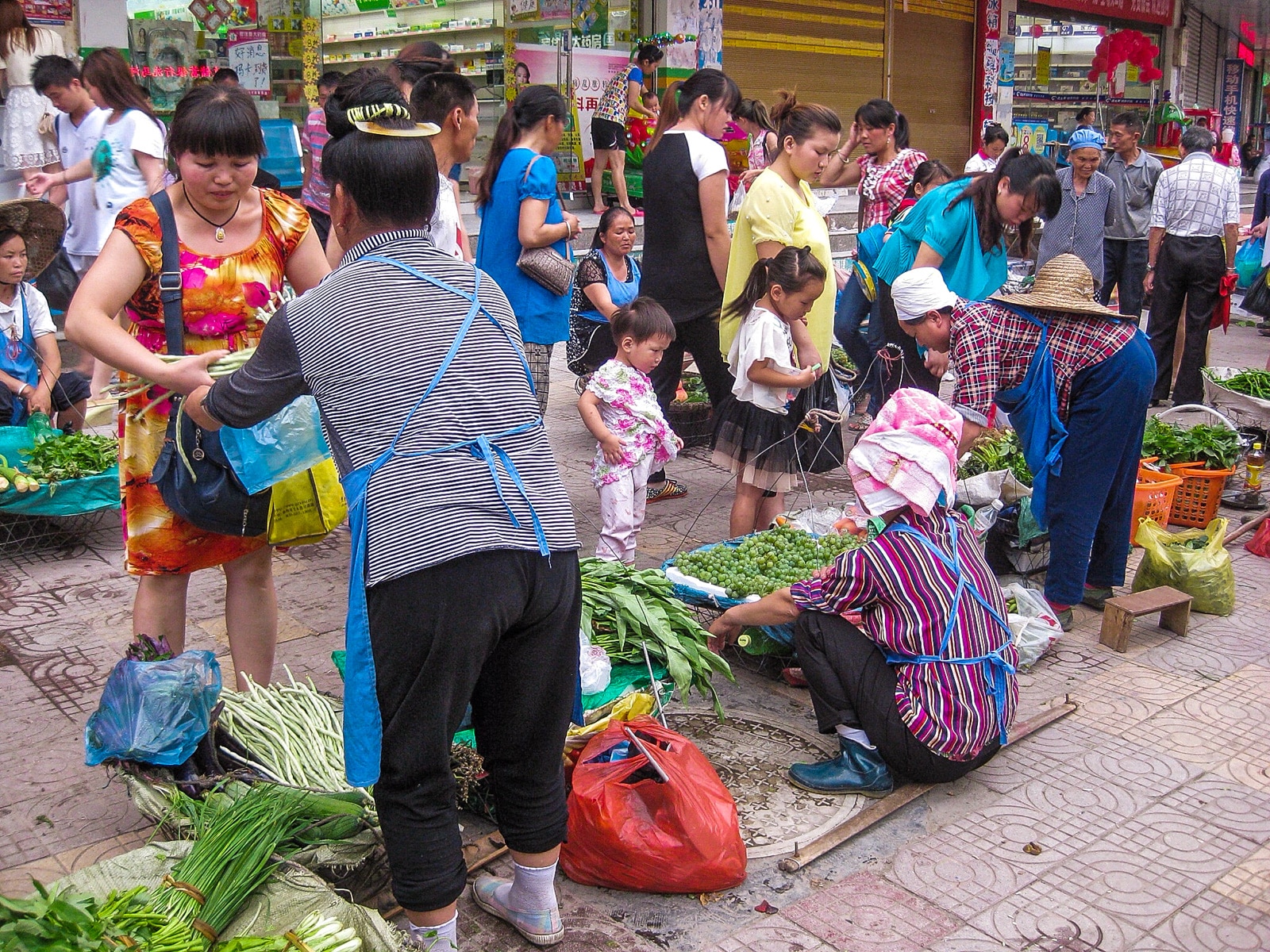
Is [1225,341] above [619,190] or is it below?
below

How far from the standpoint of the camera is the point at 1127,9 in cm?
2031

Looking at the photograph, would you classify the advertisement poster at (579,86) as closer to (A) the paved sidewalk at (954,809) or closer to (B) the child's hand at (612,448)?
(B) the child's hand at (612,448)

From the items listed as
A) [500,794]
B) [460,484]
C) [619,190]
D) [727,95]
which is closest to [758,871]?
[500,794]

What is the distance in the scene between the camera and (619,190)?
12.1m

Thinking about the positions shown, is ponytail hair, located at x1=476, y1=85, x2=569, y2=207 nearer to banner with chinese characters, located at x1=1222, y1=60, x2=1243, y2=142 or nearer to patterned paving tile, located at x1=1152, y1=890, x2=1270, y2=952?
patterned paving tile, located at x1=1152, y1=890, x2=1270, y2=952

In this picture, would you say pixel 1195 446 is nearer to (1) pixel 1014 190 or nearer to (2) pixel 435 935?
(1) pixel 1014 190

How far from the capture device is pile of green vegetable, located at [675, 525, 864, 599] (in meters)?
4.22

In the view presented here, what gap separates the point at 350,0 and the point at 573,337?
755 centimetres

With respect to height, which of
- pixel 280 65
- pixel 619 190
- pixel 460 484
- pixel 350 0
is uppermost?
pixel 350 0

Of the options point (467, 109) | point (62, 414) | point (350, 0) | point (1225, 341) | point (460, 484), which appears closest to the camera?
point (460, 484)

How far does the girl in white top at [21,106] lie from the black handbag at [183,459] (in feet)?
18.9

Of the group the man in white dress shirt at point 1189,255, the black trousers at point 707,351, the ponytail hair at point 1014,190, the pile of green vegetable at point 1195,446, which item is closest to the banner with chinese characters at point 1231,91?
the man in white dress shirt at point 1189,255

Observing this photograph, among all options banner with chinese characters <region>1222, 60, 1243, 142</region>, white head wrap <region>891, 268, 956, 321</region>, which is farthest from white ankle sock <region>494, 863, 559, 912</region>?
banner with chinese characters <region>1222, 60, 1243, 142</region>

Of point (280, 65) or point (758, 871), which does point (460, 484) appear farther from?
point (280, 65)
